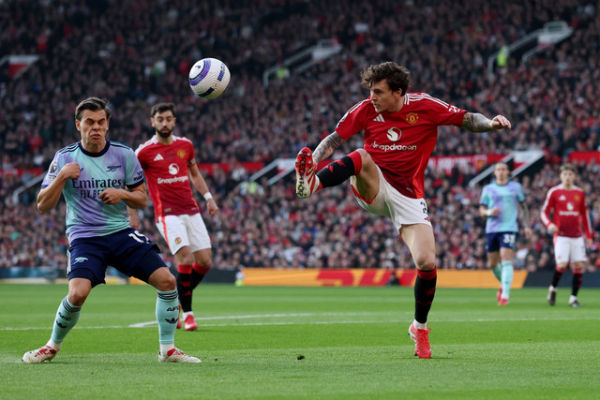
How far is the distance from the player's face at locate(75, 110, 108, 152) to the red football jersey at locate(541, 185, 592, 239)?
39.4 feet

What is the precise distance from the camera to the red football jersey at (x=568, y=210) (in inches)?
703

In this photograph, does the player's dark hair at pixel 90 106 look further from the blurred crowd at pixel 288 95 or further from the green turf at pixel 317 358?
the blurred crowd at pixel 288 95

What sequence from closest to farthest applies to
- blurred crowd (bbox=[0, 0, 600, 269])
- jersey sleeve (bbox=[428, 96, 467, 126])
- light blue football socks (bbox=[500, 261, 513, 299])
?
jersey sleeve (bbox=[428, 96, 467, 126]) < light blue football socks (bbox=[500, 261, 513, 299]) < blurred crowd (bbox=[0, 0, 600, 269])

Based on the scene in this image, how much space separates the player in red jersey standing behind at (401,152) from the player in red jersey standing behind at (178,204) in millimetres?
3802

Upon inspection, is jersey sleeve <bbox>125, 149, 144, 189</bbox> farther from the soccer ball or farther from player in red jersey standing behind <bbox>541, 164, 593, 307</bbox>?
player in red jersey standing behind <bbox>541, 164, 593, 307</bbox>

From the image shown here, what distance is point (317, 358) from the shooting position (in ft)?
26.4

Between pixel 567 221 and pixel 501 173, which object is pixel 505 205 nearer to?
pixel 501 173

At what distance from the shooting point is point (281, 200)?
36.1 metres

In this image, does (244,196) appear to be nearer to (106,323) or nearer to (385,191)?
(106,323)

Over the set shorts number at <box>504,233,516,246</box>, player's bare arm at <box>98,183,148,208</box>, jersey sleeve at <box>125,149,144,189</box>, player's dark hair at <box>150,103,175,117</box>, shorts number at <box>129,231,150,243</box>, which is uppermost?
player's dark hair at <box>150,103,175,117</box>

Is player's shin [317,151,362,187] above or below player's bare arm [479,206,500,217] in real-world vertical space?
above

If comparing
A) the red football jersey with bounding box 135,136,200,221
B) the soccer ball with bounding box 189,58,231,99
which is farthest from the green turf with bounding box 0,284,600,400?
the soccer ball with bounding box 189,58,231,99

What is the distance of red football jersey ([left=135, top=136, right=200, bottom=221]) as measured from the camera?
11.9 m

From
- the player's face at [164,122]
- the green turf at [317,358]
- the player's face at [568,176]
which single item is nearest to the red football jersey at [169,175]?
the player's face at [164,122]
